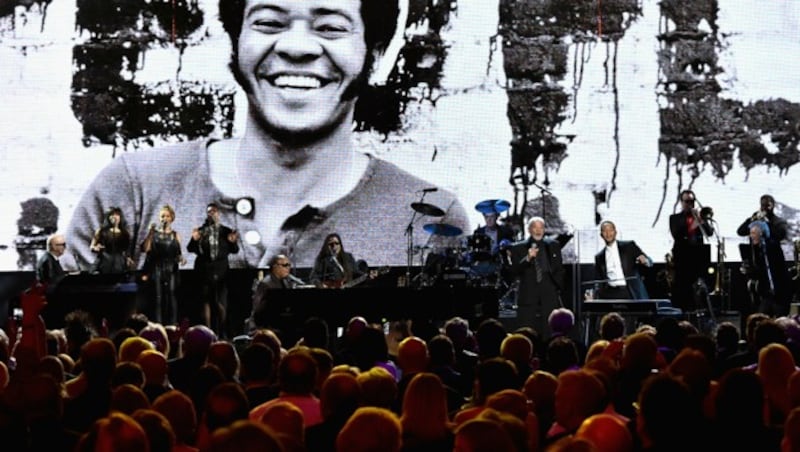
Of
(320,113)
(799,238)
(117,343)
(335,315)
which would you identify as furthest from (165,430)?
(799,238)

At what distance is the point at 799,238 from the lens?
17.0 m

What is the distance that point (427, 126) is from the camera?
17062 mm

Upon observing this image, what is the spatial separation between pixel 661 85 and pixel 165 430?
47.2ft

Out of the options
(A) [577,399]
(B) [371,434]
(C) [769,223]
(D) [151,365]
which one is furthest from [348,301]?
(B) [371,434]

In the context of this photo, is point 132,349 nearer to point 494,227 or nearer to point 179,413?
point 179,413

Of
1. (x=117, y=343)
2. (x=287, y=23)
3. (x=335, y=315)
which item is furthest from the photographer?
(x=287, y=23)

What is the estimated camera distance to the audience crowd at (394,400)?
3.80 metres

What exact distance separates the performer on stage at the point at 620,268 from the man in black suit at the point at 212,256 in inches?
162

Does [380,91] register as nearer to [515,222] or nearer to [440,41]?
[440,41]

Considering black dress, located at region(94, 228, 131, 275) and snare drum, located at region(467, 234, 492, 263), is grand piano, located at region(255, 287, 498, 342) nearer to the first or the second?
snare drum, located at region(467, 234, 492, 263)

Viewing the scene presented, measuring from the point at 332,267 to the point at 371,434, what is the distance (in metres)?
11.3

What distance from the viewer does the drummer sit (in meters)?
15.4

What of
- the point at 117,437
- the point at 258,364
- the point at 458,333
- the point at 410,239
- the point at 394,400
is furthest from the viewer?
the point at 410,239

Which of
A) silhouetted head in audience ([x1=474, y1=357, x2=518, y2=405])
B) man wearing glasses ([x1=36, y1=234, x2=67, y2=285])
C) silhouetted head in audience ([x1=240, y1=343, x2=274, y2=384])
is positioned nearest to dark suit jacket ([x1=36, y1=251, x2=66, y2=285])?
man wearing glasses ([x1=36, y1=234, x2=67, y2=285])
